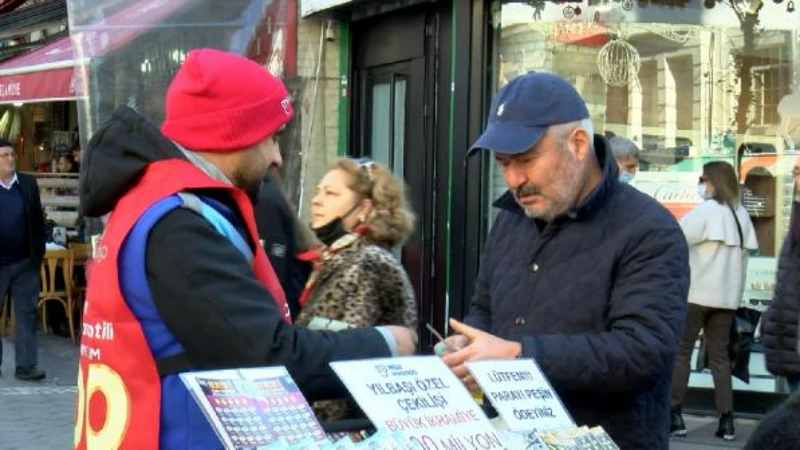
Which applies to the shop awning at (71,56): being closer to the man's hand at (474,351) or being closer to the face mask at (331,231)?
the face mask at (331,231)

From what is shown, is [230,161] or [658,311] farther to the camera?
[658,311]

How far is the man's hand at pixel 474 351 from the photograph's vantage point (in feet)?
8.52

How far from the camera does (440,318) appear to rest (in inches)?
389

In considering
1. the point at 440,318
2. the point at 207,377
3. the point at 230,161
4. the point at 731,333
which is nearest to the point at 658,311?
the point at 230,161

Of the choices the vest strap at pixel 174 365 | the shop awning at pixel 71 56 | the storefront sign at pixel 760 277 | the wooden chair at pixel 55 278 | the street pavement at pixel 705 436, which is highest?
the shop awning at pixel 71 56

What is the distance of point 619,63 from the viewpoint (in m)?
9.34

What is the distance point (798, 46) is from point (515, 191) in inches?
250

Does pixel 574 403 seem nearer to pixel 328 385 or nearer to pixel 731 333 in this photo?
pixel 328 385

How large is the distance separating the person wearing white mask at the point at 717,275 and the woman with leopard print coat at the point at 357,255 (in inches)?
149

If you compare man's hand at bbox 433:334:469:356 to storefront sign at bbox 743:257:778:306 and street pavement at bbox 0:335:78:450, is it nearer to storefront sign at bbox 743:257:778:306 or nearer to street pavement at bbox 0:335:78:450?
street pavement at bbox 0:335:78:450

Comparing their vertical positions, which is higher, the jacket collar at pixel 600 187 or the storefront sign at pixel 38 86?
the storefront sign at pixel 38 86

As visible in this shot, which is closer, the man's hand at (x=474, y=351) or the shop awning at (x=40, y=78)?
the man's hand at (x=474, y=351)

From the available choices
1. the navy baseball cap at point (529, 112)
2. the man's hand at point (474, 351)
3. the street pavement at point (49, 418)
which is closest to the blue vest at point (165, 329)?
the man's hand at point (474, 351)

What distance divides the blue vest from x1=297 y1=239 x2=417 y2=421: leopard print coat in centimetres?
184
